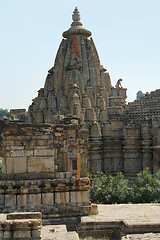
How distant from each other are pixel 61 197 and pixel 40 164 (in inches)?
37.7

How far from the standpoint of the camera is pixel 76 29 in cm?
2869

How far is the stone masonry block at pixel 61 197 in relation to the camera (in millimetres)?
9344

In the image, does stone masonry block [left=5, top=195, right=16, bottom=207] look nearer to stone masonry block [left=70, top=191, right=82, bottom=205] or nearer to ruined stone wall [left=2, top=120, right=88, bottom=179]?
ruined stone wall [left=2, top=120, right=88, bottom=179]

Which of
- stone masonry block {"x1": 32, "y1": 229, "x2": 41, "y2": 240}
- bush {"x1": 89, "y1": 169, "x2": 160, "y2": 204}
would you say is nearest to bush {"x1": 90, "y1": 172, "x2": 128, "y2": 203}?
bush {"x1": 89, "y1": 169, "x2": 160, "y2": 204}

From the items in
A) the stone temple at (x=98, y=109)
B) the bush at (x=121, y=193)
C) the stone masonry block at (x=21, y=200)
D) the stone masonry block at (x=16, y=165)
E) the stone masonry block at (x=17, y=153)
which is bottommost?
the bush at (x=121, y=193)

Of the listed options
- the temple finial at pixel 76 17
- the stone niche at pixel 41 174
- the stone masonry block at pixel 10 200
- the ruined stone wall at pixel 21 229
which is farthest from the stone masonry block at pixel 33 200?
the temple finial at pixel 76 17

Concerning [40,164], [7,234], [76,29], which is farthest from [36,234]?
[76,29]

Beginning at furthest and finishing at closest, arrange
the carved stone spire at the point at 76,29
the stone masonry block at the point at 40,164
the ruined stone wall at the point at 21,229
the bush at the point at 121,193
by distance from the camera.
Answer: the carved stone spire at the point at 76,29 → the bush at the point at 121,193 → the stone masonry block at the point at 40,164 → the ruined stone wall at the point at 21,229

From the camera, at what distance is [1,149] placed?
9.47 m

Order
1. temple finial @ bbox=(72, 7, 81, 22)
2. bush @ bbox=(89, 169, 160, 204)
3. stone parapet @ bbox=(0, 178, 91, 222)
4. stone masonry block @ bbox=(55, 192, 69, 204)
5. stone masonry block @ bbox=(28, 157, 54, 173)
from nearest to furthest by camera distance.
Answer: stone parapet @ bbox=(0, 178, 91, 222) → stone masonry block @ bbox=(55, 192, 69, 204) → stone masonry block @ bbox=(28, 157, 54, 173) → bush @ bbox=(89, 169, 160, 204) → temple finial @ bbox=(72, 7, 81, 22)

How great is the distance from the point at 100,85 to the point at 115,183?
51.2ft

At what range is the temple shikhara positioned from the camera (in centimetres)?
930

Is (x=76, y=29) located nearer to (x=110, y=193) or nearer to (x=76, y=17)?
(x=76, y=17)

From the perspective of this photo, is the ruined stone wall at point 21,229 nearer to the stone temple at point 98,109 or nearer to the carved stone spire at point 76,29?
the stone temple at point 98,109
